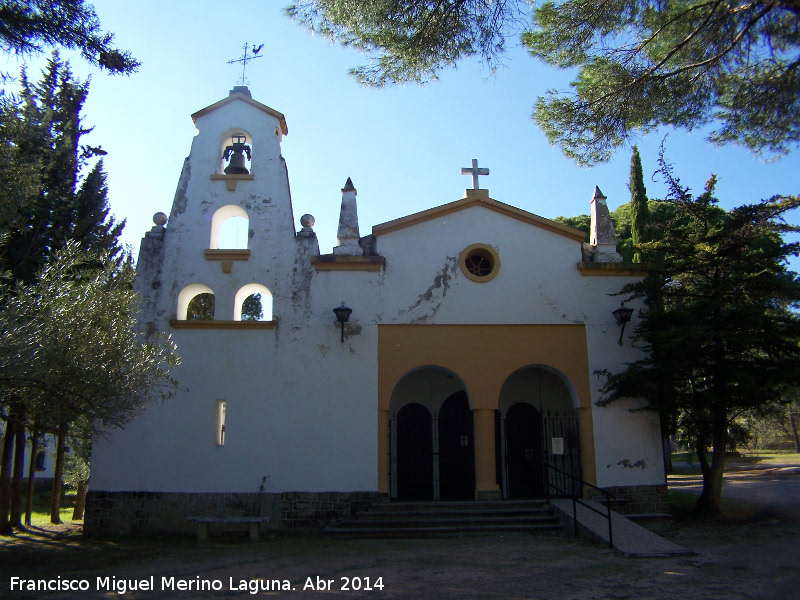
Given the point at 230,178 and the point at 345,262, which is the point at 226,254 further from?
the point at 345,262

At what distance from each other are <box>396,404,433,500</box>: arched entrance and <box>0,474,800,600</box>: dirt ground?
9.02 feet

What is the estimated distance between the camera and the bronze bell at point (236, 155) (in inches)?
553

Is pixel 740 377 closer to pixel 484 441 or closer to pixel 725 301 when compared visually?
pixel 725 301

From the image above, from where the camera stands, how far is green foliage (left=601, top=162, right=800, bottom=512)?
11438 millimetres

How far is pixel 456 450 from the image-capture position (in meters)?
13.7

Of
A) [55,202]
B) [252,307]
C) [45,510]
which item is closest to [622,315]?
[55,202]

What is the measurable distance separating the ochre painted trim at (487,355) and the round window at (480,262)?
1.12m

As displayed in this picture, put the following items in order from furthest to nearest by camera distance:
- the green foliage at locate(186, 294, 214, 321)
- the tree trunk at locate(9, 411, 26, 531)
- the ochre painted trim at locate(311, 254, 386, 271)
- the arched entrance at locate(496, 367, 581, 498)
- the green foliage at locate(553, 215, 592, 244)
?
the green foliage at locate(553, 215, 592, 244) → the green foliage at locate(186, 294, 214, 321) → the tree trunk at locate(9, 411, 26, 531) → the arched entrance at locate(496, 367, 581, 498) → the ochre painted trim at locate(311, 254, 386, 271)

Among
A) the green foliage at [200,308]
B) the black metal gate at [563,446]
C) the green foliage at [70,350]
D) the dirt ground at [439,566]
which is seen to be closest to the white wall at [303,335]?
the black metal gate at [563,446]

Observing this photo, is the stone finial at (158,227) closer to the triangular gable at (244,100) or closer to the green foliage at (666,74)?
the triangular gable at (244,100)

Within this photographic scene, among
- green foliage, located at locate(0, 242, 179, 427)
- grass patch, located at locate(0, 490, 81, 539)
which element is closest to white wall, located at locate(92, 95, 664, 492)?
green foliage, located at locate(0, 242, 179, 427)

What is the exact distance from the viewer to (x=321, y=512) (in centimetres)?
1209

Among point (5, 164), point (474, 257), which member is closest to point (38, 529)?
point (5, 164)

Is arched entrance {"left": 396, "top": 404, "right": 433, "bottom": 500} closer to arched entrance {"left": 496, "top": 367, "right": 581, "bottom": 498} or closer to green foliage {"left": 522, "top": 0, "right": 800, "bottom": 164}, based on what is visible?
arched entrance {"left": 496, "top": 367, "right": 581, "bottom": 498}
